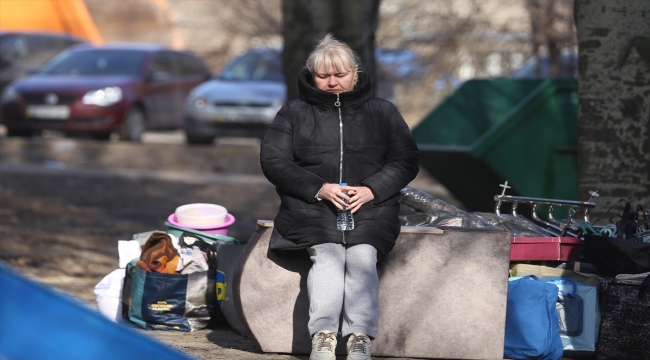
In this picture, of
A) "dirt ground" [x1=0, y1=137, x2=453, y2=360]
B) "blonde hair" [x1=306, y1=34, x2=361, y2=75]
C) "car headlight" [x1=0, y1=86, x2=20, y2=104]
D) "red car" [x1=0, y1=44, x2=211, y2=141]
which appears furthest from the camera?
"car headlight" [x1=0, y1=86, x2=20, y2=104]

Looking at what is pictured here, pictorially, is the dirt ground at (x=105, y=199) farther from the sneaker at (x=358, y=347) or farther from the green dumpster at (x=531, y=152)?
the green dumpster at (x=531, y=152)

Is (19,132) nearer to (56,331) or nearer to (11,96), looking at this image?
(11,96)

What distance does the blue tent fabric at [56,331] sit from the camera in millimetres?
1732

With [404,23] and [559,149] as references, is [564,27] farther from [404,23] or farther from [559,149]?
[559,149]

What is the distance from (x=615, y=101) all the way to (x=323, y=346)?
271 cm

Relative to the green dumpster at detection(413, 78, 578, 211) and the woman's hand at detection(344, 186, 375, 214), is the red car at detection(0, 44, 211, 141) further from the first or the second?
the woman's hand at detection(344, 186, 375, 214)

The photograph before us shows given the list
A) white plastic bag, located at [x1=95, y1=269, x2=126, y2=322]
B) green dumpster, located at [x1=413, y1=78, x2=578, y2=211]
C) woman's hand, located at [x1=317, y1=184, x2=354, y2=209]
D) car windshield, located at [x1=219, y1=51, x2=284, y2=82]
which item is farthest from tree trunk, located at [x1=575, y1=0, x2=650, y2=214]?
car windshield, located at [x1=219, y1=51, x2=284, y2=82]

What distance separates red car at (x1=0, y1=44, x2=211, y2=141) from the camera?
1442 centimetres

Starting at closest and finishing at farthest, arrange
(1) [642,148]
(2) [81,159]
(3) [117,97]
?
(1) [642,148], (2) [81,159], (3) [117,97]

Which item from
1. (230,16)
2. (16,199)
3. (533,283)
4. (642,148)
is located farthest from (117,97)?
(533,283)

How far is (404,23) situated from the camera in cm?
1570

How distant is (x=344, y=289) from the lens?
4.28m

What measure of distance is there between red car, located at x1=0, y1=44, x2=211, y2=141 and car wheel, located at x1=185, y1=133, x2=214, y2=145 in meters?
0.81

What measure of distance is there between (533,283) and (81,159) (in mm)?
9891
